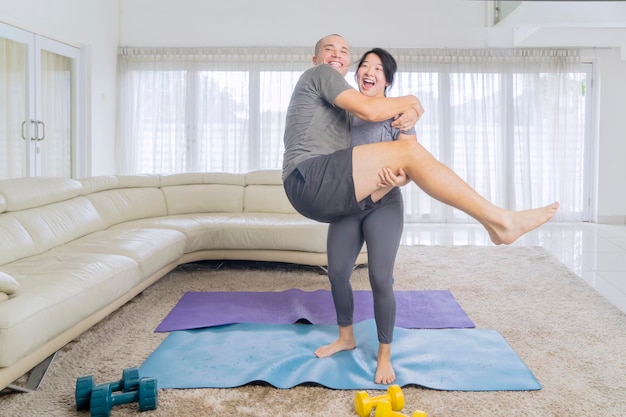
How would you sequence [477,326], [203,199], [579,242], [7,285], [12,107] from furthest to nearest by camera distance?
[579,242]
[12,107]
[203,199]
[477,326]
[7,285]

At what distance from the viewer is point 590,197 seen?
7211mm

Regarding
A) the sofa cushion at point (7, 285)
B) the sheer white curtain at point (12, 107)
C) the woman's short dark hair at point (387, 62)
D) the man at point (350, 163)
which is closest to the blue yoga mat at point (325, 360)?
the man at point (350, 163)

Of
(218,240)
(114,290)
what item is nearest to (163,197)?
(218,240)

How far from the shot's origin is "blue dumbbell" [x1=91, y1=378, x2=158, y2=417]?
1.88 m

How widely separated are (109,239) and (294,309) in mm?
1218

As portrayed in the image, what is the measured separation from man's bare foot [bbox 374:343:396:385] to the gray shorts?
0.57m

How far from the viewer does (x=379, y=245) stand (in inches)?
88.7

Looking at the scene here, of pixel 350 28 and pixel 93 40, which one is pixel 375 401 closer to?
pixel 93 40

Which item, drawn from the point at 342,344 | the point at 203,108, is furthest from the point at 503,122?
the point at 342,344

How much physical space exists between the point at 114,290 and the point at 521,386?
6.04 feet

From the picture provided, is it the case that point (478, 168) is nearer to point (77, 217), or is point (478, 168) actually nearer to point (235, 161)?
point (235, 161)

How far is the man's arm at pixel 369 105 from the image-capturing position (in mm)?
2055

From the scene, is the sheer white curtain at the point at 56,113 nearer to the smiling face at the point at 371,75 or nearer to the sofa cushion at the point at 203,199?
the sofa cushion at the point at 203,199

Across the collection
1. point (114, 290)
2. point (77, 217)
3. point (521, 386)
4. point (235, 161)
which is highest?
point (235, 161)
